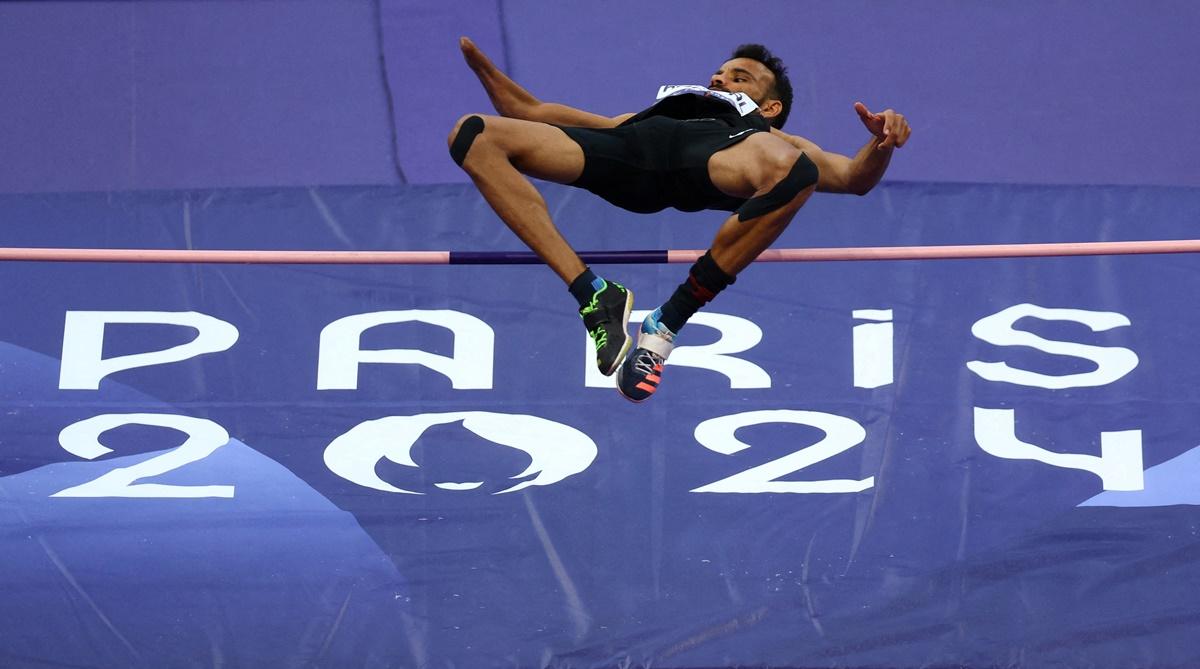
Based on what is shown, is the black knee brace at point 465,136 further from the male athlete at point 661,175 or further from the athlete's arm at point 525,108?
the athlete's arm at point 525,108

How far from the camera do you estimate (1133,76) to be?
18.5 ft

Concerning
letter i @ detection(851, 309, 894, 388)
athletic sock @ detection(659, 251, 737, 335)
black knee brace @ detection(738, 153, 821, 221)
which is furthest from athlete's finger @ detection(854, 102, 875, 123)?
letter i @ detection(851, 309, 894, 388)

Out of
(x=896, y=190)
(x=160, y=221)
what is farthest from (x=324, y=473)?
(x=896, y=190)

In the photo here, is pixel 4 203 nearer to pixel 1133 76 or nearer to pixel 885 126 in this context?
pixel 885 126

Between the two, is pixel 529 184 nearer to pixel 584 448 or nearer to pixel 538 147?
pixel 538 147

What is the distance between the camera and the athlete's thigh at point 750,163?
3975 millimetres

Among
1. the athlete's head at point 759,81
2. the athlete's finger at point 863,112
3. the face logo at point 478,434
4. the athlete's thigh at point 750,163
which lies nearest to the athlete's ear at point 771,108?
the athlete's head at point 759,81

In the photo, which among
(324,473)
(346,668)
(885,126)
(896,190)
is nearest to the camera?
(885,126)

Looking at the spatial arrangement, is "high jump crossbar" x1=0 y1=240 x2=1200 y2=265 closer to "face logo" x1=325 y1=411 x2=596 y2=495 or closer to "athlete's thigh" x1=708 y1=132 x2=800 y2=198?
"athlete's thigh" x1=708 y1=132 x2=800 y2=198

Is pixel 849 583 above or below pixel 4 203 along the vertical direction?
below

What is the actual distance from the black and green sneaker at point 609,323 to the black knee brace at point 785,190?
0.35m

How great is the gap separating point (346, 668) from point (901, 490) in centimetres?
173

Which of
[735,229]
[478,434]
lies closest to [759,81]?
[735,229]

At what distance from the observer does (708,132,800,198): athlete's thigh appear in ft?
13.0
